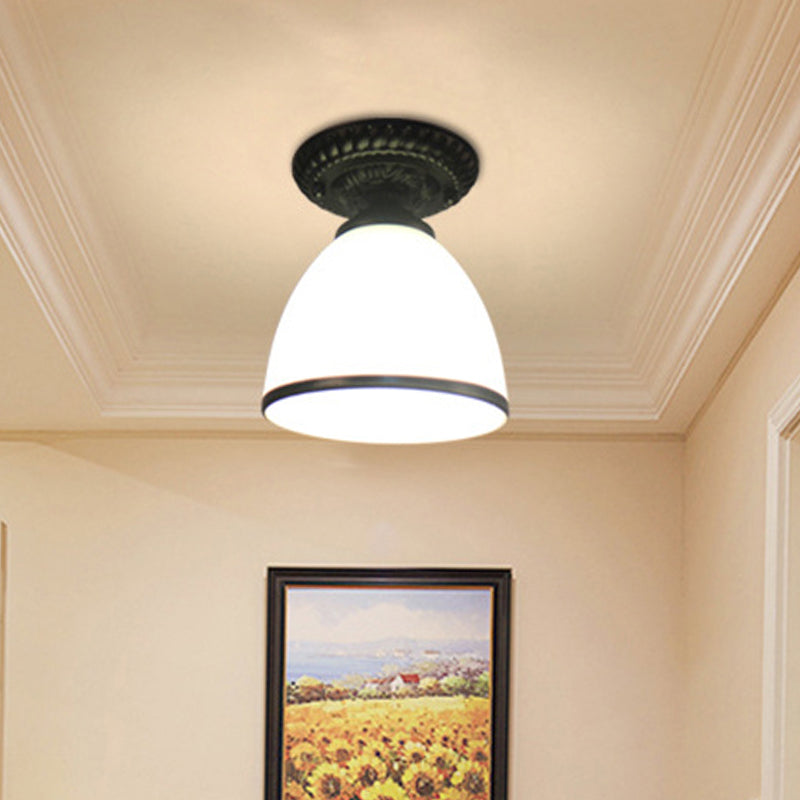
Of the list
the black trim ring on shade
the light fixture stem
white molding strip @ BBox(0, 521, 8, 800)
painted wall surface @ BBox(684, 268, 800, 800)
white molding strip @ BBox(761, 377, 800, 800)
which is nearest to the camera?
the black trim ring on shade

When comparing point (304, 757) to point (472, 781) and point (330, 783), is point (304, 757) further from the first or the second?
point (472, 781)

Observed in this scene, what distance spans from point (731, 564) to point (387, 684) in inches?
43.4

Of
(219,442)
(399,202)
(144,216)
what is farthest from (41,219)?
(219,442)

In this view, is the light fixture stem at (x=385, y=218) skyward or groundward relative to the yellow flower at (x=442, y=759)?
skyward

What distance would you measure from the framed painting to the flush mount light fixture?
1388mm

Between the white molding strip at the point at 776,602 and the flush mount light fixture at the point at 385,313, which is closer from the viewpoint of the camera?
the flush mount light fixture at the point at 385,313

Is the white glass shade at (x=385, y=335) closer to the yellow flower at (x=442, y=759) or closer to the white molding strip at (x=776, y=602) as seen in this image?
the white molding strip at (x=776, y=602)

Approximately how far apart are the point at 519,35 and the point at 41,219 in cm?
104

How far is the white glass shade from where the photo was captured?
6.34ft

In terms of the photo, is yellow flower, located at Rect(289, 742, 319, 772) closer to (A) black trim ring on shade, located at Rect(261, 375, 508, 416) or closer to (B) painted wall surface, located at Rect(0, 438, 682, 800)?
(B) painted wall surface, located at Rect(0, 438, 682, 800)

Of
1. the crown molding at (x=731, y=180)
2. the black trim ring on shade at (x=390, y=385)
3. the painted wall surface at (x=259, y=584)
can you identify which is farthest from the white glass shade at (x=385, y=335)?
the painted wall surface at (x=259, y=584)

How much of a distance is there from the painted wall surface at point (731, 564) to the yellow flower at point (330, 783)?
0.97 m

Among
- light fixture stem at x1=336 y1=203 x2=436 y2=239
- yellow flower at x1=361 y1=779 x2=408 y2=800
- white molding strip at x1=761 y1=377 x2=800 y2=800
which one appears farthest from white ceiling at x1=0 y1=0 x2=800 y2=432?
yellow flower at x1=361 y1=779 x2=408 y2=800

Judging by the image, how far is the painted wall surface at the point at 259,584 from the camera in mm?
3562
